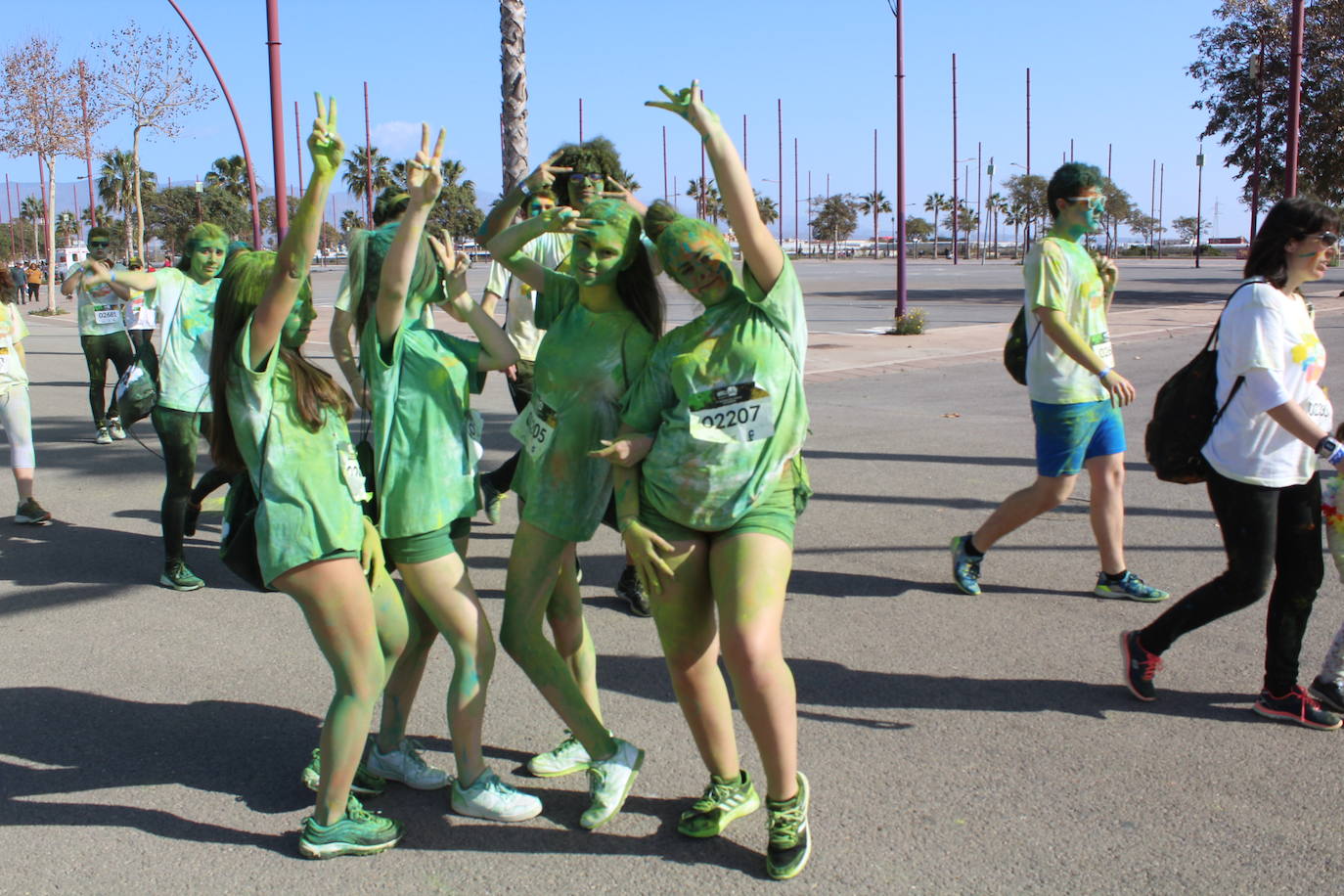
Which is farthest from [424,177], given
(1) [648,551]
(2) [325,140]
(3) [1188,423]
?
(3) [1188,423]

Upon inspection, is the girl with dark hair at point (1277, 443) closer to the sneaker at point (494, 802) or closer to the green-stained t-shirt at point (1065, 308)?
the green-stained t-shirt at point (1065, 308)

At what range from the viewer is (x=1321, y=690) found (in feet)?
12.4

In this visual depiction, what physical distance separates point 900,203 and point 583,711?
18.2 metres

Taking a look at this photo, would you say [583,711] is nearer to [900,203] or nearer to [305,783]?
[305,783]

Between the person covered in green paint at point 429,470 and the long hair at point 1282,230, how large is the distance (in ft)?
8.26

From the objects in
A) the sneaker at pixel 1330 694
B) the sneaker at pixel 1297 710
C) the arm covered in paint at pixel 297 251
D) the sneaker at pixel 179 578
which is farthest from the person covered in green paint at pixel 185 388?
the sneaker at pixel 1330 694

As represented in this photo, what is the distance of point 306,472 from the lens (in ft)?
9.46

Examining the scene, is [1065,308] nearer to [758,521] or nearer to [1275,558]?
[1275,558]

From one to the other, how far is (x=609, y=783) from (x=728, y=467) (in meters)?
0.99

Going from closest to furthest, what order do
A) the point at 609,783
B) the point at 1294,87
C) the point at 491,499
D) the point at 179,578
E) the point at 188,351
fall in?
the point at 609,783 < the point at 179,578 < the point at 188,351 < the point at 491,499 < the point at 1294,87

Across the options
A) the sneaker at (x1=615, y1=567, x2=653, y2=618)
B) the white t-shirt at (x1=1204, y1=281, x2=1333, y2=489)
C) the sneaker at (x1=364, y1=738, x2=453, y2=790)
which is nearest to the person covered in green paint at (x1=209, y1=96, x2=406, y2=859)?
the sneaker at (x1=364, y1=738, x2=453, y2=790)

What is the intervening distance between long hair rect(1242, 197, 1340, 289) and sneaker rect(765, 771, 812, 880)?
2.25 m

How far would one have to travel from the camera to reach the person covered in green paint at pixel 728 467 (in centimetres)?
279

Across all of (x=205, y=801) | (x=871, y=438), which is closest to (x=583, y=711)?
(x=205, y=801)
